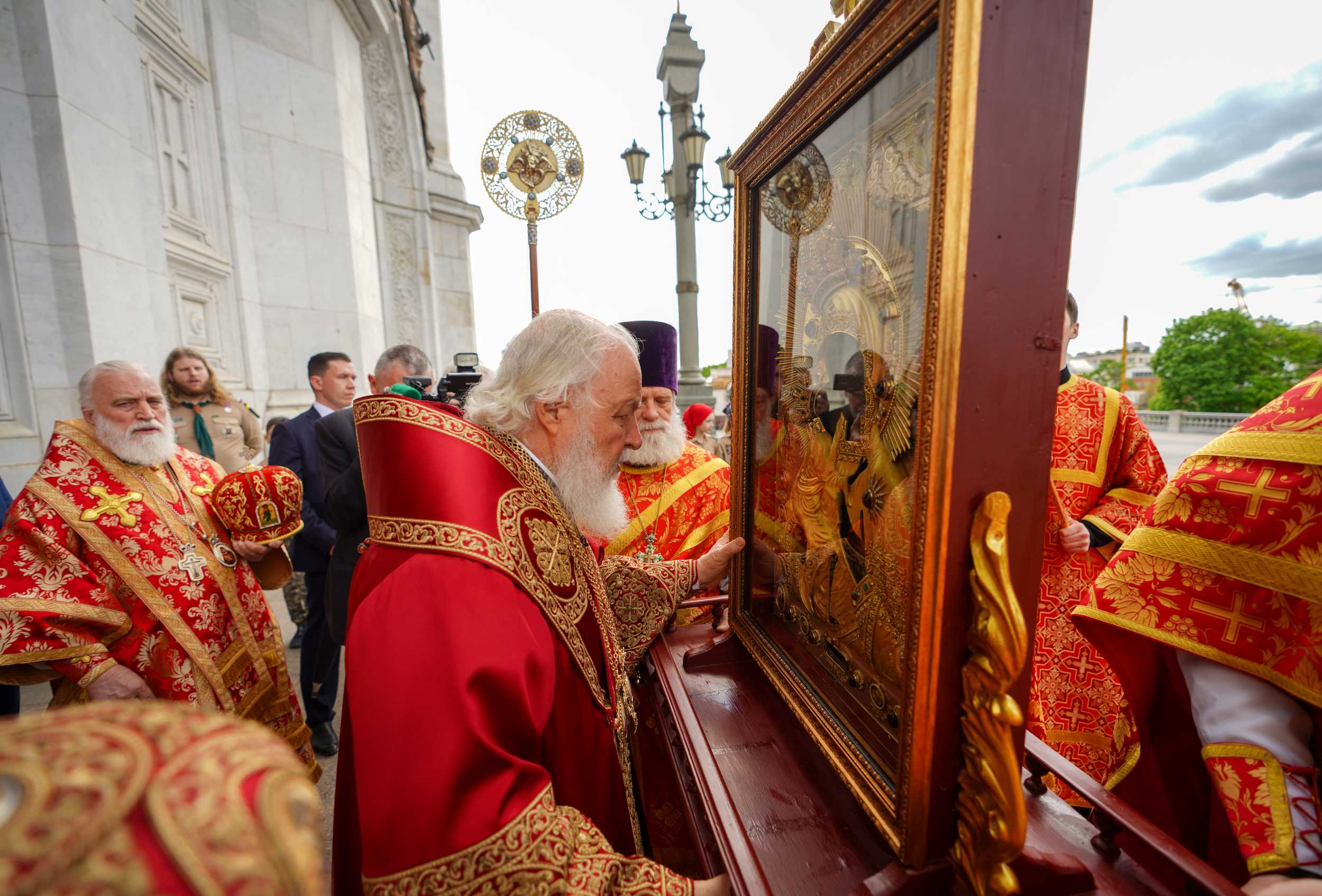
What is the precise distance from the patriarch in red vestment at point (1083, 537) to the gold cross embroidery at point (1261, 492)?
38.7 inches

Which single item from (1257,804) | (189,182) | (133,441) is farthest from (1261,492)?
(189,182)

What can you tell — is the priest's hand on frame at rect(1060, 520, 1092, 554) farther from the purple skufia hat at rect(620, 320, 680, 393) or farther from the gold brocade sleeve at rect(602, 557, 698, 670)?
the purple skufia hat at rect(620, 320, 680, 393)

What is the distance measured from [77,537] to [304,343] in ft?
22.1

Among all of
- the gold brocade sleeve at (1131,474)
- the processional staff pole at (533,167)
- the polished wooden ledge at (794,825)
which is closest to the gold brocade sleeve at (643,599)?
the polished wooden ledge at (794,825)

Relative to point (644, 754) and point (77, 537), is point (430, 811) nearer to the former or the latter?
point (644, 754)

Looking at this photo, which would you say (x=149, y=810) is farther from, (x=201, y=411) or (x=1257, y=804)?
(x=201, y=411)

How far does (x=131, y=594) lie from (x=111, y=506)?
401 millimetres

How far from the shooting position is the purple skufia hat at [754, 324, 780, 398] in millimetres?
1416

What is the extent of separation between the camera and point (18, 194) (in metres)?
3.91

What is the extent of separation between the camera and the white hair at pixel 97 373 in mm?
2600

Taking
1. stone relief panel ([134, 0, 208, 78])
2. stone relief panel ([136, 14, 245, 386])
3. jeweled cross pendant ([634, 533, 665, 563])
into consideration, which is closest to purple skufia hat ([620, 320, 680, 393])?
jeweled cross pendant ([634, 533, 665, 563])

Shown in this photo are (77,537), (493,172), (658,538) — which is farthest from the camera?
(493,172)

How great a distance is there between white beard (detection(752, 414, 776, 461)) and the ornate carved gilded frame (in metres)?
0.65

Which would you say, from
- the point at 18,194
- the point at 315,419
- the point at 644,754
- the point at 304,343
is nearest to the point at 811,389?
the point at 644,754
